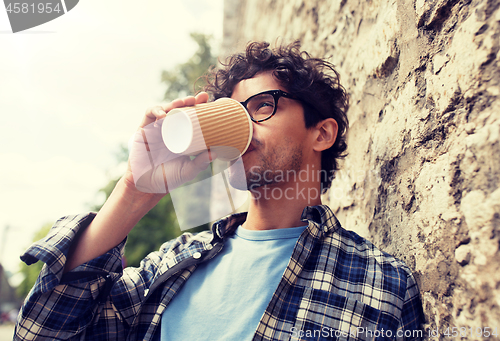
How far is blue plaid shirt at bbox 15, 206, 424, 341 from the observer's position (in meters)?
0.80

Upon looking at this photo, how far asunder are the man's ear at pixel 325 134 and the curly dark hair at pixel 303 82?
3 centimetres

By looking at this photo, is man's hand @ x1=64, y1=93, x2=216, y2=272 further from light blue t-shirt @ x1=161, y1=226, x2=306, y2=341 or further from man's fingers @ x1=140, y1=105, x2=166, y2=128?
light blue t-shirt @ x1=161, y1=226, x2=306, y2=341

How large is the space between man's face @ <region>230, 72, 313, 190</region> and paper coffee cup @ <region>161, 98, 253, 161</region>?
0.15 m

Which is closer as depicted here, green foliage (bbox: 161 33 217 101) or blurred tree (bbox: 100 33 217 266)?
blurred tree (bbox: 100 33 217 266)

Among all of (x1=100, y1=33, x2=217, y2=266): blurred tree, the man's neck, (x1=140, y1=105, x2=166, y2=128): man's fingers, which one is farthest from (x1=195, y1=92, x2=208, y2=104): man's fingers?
(x1=100, y1=33, x2=217, y2=266): blurred tree

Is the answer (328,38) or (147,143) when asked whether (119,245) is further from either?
(328,38)

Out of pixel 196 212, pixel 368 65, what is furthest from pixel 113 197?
pixel 368 65

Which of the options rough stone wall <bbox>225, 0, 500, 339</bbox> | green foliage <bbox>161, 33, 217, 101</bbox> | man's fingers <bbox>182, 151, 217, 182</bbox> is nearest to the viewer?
rough stone wall <bbox>225, 0, 500, 339</bbox>

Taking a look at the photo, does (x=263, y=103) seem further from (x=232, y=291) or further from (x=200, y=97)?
(x=232, y=291)

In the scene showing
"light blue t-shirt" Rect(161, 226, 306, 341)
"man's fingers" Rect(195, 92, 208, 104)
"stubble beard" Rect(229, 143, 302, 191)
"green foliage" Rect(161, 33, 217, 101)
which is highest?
"green foliage" Rect(161, 33, 217, 101)

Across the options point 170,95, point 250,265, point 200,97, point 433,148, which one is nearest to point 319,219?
point 250,265

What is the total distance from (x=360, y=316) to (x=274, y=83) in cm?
89

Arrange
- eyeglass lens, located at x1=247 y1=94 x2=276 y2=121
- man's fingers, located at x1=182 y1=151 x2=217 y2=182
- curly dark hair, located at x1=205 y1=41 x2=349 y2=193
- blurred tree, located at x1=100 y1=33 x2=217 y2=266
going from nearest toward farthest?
man's fingers, located at x1=182 y1=151 x2=217 y2=182 → eyeglass lens, located at x1=247 y1=94 x2=276 y2=121 → curly dark hair, located at x1=205 y1=41 x2=349 y2=193 → blurred tree, located at x1=100 y1=33 x2=217 y2=266

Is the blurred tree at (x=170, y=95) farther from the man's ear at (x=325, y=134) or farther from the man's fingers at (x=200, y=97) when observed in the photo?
the man's fingers at (x=200, y=97)
